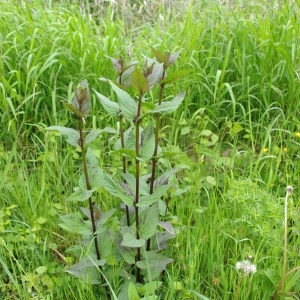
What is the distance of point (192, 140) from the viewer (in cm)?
270

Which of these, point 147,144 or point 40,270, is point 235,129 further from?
point 40,270

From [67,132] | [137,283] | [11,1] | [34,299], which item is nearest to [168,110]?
[67,132]

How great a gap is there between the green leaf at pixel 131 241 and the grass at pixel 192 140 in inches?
7.5

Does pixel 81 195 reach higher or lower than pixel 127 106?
lower

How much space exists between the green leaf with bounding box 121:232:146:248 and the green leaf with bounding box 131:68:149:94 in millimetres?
450

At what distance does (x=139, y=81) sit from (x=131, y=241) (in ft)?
1.62

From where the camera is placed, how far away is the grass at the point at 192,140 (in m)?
1.85

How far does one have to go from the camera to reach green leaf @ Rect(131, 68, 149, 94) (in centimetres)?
141

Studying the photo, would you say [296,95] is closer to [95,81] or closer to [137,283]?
[95,81]

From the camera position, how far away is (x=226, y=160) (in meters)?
2.41

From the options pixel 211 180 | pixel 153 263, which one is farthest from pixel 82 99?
pixel 211 180

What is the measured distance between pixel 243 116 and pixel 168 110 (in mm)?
1329

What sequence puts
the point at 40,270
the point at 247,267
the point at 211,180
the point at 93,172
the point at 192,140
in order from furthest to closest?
the point at 192,140 → the point at 211,180 → the point at 40,270 → the point at 93,172 → the point at 247,267

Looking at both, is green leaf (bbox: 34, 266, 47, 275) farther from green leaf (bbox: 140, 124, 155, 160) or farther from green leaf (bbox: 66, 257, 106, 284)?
green leaf (bbox: 140, 124, 155, 160)
